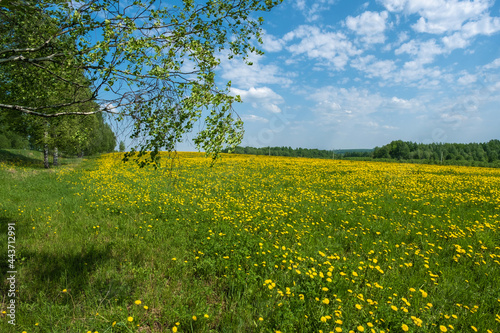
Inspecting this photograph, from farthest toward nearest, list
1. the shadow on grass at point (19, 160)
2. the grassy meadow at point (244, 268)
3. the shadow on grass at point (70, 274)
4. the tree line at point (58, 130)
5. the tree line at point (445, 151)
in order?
the tree line at point (445, 151) < the shadow on grass at point (19, 160) < the tree line at point (58, 130) < the shadow on grass at point (70, 274) < the grassy meadow at point (244, 268)

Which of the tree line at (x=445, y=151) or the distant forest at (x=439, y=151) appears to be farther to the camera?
the tree line at (x=445, y=151)

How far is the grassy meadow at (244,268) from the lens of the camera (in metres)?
3.19

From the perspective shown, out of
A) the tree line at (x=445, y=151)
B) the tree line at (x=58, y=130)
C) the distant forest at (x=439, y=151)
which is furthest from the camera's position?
the tree line at (x=445, y=151)

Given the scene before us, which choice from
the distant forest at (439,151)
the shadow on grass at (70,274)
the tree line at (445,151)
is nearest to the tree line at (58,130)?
the shadow on grass at (70,274)

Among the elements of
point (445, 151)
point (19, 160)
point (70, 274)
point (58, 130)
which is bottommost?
point (70, 274)

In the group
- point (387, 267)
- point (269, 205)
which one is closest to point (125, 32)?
point (387, 267)

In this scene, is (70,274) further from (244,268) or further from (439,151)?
(439,151)

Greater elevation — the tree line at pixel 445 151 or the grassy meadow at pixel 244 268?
the tree line at pixel 445 151

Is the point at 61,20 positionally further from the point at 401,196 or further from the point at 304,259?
the point at 401,196

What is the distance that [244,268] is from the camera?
4508 mm

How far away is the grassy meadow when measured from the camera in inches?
126

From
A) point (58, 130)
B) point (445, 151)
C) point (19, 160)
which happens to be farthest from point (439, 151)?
point (19, 160)

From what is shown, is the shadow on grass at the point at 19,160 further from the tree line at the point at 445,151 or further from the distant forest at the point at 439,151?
the tree line at the point at 445,151

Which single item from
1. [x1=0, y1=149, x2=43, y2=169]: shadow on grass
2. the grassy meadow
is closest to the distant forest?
[x1=0, y1=149, x2=43, y2=169]: shadow on grass
